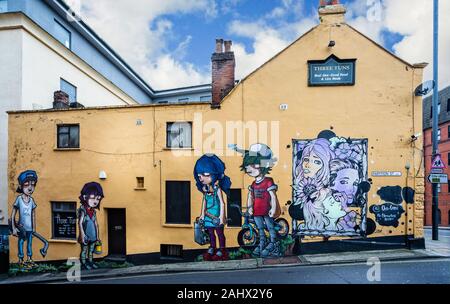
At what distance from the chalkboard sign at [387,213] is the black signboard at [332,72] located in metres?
5.19

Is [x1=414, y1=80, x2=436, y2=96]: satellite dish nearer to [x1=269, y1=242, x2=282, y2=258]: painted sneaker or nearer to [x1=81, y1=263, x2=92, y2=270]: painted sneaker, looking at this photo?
[x1=269, y1=242, x2=282, y2=258]: painted sneaker

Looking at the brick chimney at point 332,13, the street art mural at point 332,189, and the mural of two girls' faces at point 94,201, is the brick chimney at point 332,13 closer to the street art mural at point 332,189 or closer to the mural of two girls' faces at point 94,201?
the street art mural at point 332,189

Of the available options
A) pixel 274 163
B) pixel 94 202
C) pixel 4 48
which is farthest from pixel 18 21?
pixel 274 163

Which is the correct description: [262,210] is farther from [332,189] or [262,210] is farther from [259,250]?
[332,189]

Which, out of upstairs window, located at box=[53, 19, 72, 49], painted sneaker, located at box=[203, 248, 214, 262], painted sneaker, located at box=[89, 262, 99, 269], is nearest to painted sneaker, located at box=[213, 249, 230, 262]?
painted sneaker, located at box=[203, 248, 214, 262]

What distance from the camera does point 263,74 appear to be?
447 inches

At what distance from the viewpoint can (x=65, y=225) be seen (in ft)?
39.9

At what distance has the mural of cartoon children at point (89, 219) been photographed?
38.7 ft

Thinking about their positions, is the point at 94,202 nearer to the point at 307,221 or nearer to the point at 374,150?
the point at 307,221

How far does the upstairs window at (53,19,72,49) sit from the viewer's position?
16.8 meters

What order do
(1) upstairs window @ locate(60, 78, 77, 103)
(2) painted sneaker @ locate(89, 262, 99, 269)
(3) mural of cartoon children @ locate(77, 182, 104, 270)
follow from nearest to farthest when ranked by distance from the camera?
1. (2) painted sneaker @ locate(89, 262, 99, 269)
2. (3) mural of cartoon children @ locate(77, 182, 104, 270)
3. (1) upstairs window @ locate(60, 78, 77, 103)

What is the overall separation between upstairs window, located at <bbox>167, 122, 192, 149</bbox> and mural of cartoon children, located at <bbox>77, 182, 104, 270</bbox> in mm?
3883
